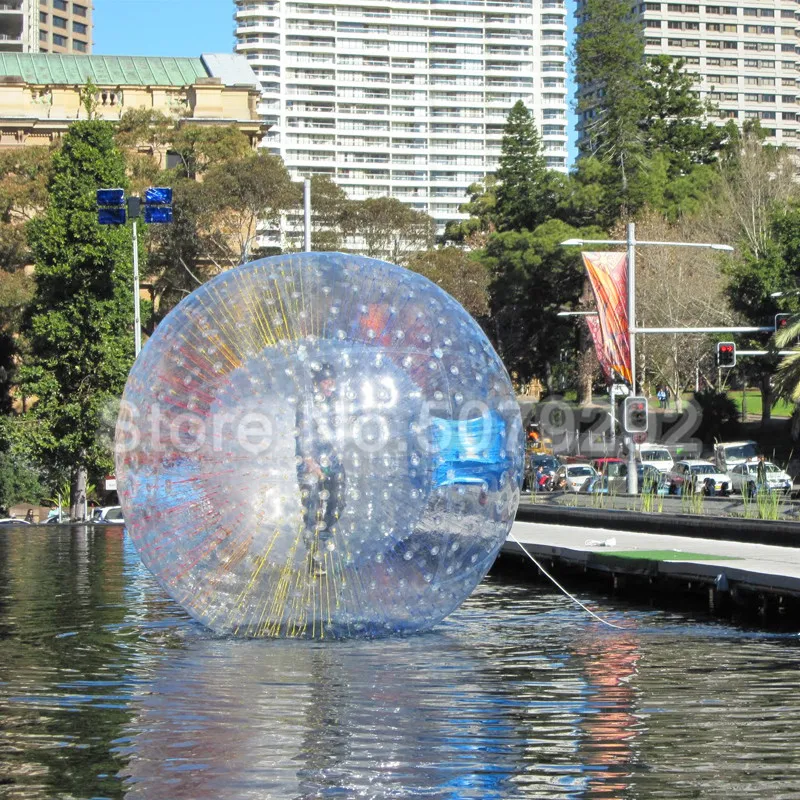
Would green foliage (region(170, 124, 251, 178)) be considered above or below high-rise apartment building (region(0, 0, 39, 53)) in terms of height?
below

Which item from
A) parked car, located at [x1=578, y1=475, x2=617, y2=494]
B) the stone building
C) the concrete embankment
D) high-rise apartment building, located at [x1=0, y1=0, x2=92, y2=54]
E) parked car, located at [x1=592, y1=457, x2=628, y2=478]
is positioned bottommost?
the concrete embankment

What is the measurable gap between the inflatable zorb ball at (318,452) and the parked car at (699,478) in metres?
28.8

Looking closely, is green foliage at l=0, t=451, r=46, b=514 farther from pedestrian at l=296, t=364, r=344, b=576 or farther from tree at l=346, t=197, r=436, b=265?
pedestrian at l=296, t=364, r=344, b=576

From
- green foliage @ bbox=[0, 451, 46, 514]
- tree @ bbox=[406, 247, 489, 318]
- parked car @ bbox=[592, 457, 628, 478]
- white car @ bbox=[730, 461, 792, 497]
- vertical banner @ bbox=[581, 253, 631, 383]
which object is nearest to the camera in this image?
vertical banner @ bbox=[581, 253, 631, 383]

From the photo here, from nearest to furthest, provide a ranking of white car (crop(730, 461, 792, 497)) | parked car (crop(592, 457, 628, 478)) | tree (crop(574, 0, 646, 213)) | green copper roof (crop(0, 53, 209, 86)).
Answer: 1. white car (crop(730, 461, 792, 497))
2. parked car (crop(592, 457, 628, 478))
3. tree (crop(574, 0, 646, 213))
4. green copper roof (crop(0, 53, 209, 86))

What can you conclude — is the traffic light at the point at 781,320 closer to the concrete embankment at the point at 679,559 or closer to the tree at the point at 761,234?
the tree at the point at 761,234

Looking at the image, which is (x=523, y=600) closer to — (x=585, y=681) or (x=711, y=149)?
(x=585, y=681)

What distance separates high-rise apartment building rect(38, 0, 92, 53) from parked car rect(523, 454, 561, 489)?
111 m

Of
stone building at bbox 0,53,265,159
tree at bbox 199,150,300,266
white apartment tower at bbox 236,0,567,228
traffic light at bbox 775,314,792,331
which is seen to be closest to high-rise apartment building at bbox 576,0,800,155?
white apartment tower at bbox 236,0,567,228

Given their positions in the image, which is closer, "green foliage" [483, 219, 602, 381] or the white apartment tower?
"green foliage" [483, 219, 602, 381]

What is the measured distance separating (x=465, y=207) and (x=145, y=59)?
82.9 feet

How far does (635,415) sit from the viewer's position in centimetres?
3170

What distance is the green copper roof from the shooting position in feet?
328

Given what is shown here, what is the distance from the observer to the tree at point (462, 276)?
7462 centimetres
